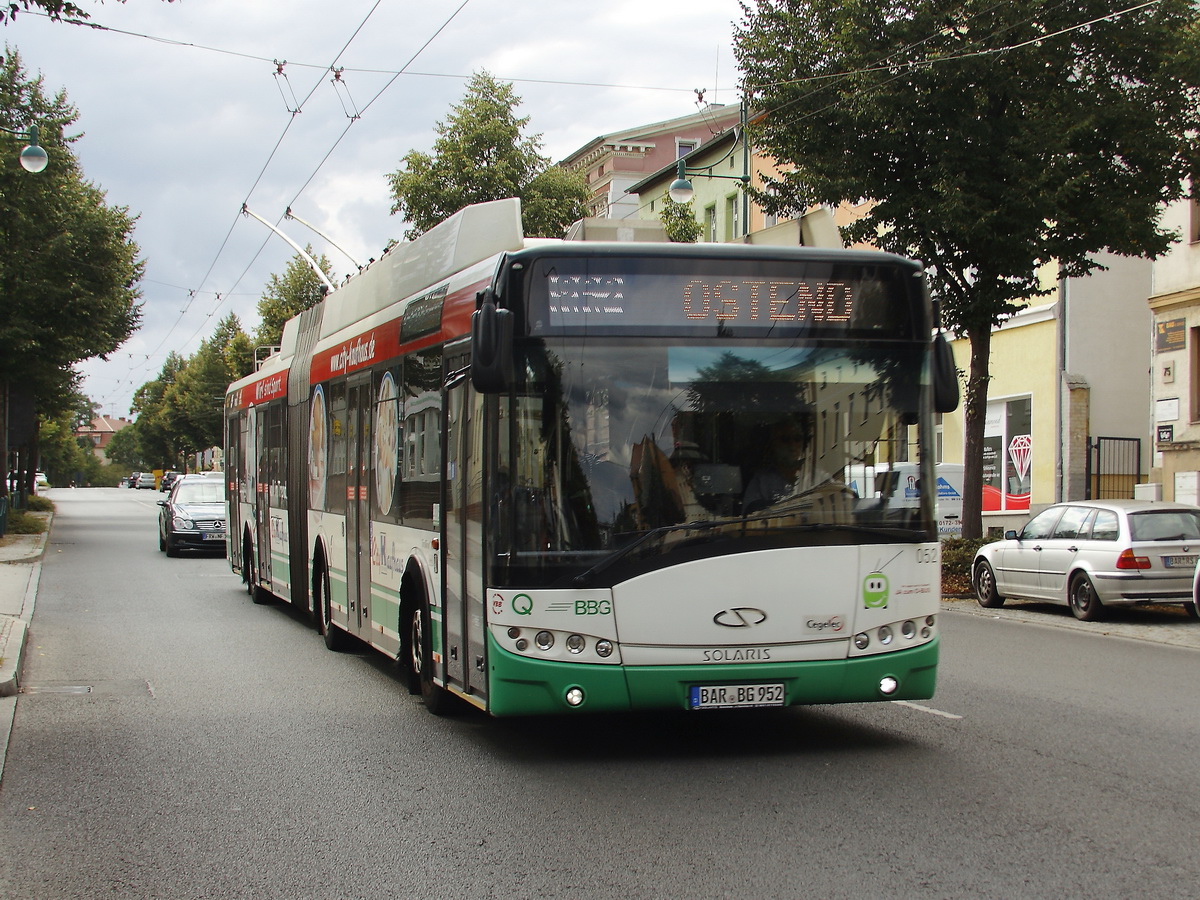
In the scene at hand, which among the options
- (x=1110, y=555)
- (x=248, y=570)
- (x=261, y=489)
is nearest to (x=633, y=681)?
(x=261, y=489)

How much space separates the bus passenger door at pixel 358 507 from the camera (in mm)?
11148

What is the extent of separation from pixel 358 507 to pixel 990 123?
11890 mm

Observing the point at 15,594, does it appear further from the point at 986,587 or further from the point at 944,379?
the point at 944,379

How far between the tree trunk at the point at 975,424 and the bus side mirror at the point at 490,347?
48.7 ft

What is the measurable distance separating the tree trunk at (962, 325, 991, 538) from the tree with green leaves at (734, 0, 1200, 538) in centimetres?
81

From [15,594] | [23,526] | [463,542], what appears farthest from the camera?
[23,526]

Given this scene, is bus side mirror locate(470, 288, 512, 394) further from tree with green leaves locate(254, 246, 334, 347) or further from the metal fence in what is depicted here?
tree with green leaves locate(254, 246, 334, 347)

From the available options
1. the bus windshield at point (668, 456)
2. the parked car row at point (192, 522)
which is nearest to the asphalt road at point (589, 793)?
the bus windshield at point (668, 456)

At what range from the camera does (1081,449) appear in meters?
30.5

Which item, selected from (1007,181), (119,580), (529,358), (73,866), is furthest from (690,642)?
(119,580)

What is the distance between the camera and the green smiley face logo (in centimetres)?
762

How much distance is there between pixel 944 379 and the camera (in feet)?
25.7

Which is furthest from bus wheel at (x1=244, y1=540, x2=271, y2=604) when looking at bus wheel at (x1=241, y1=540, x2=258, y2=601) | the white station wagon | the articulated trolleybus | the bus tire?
the articulated trolleybus

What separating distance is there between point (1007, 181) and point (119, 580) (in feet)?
48.7
